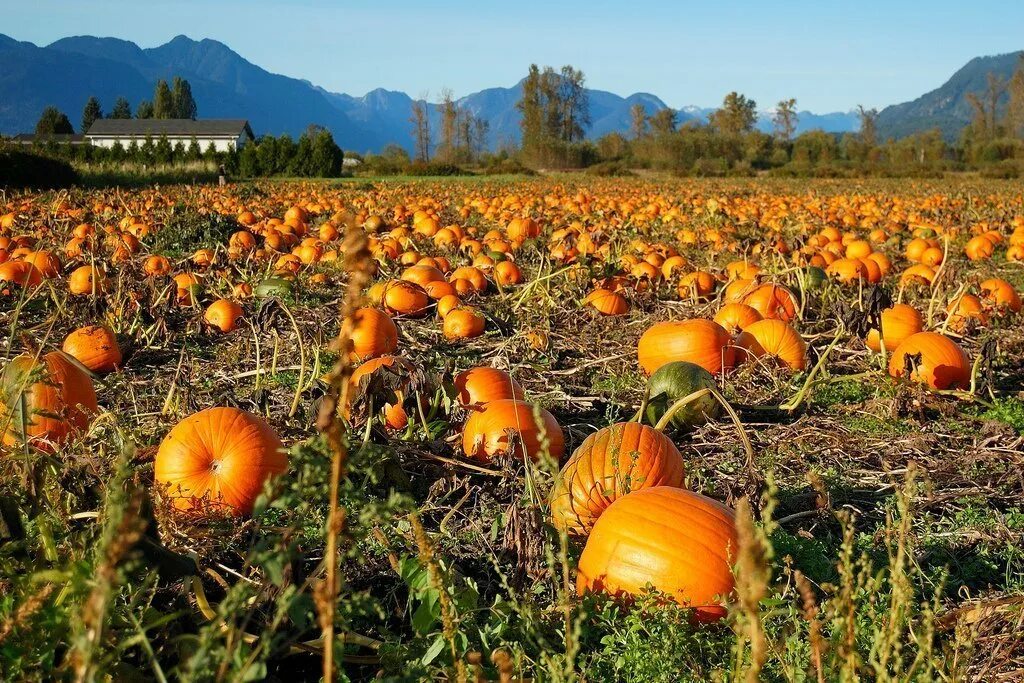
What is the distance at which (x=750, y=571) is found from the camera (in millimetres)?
827

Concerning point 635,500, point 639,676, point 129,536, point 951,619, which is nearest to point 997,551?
point 951,619

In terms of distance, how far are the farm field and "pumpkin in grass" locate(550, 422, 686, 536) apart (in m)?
0.01

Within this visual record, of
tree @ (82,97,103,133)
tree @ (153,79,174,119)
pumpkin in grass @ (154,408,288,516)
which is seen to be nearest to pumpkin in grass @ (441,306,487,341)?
pumpkin in grass @ (154,408,288,516)

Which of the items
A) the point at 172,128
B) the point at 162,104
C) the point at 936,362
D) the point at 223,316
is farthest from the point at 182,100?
the point at 936,362

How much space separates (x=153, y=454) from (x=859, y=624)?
2.50 m

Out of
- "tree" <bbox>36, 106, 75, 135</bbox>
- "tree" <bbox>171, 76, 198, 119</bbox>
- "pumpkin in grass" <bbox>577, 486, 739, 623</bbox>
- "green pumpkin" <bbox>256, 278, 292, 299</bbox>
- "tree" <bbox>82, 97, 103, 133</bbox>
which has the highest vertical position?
"tree" <bbox>171, 76, 198, 119</bbox>

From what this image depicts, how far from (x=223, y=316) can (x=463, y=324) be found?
176cm

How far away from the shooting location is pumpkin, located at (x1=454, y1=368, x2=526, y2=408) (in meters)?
3.69

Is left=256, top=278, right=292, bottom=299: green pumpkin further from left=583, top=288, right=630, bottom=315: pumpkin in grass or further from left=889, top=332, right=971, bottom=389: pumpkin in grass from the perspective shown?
left=889, top=332, right=971, bottom=389: pumpkin in grass

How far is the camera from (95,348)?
15.8ft

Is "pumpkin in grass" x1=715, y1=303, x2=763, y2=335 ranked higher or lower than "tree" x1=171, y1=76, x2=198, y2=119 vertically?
lower

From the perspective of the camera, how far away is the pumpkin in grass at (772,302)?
5.77 m

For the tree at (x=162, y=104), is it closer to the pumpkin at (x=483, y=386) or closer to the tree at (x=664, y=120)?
the tree at (x=664, y=120)

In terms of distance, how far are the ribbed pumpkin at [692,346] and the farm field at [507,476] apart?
0.02m
